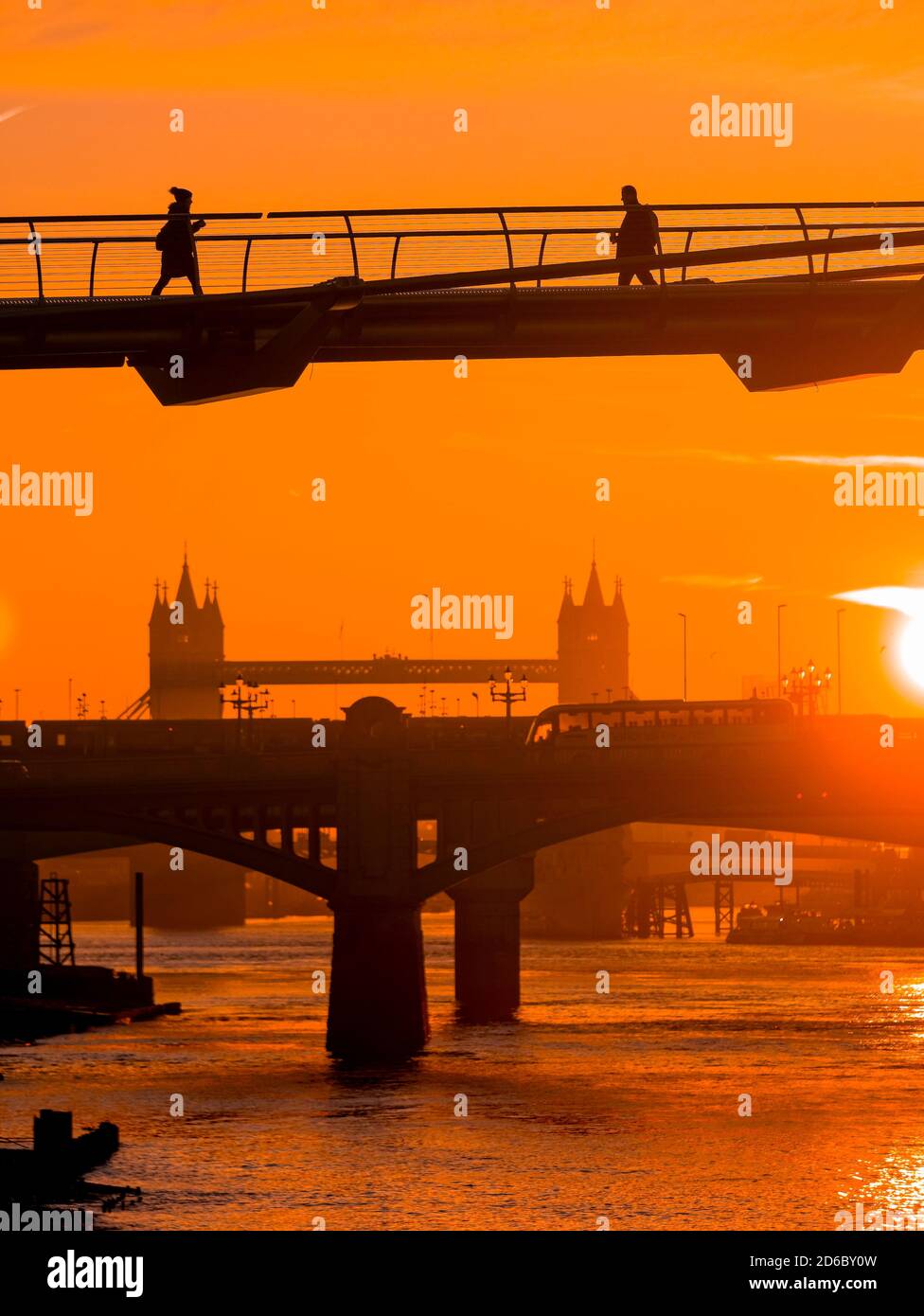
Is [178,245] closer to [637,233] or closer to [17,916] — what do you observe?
Result: [637,233]

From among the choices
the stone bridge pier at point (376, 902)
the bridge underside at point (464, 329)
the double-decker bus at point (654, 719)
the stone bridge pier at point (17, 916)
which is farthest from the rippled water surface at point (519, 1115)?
the bridge underside at point (464, 329)

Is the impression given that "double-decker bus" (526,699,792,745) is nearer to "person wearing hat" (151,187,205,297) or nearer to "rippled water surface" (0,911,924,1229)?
"rippled water surface" (0,911,924,1229)

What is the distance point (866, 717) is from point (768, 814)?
2095cm

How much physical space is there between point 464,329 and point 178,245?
4.48 meters

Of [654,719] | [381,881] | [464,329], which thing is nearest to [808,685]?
[654,719]

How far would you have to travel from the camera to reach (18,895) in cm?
9838

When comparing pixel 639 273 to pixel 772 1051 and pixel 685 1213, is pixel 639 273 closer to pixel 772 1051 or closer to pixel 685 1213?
pixel 685 1213

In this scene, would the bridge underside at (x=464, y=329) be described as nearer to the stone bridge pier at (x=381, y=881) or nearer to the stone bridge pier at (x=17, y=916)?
the stone bridge pier at (x=381, y=881)

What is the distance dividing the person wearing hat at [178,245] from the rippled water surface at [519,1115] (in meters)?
20.7

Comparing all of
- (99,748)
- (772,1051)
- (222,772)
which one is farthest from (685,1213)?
(99,748)

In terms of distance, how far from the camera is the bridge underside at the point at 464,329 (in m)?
29.8

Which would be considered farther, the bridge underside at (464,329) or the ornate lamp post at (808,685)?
the ornate lamp post at (808,685)

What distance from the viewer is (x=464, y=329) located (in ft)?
105

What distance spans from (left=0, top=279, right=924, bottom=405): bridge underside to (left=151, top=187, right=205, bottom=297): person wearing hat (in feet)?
2.57
